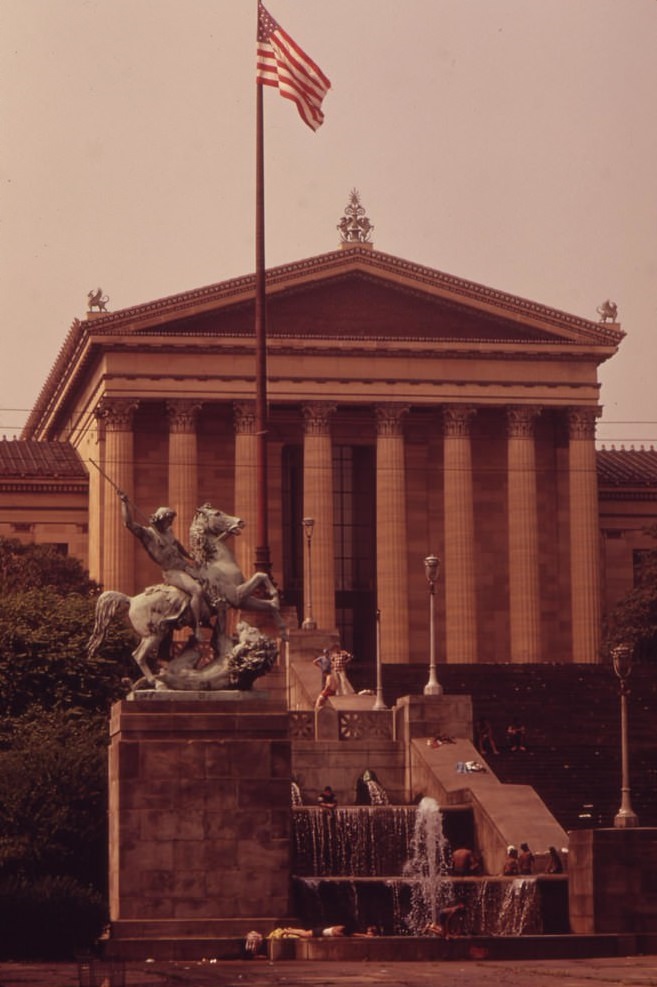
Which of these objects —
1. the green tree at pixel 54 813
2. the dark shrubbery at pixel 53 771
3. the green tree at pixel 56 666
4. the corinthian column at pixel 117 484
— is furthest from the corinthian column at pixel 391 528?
the green tree at pixel 54 813

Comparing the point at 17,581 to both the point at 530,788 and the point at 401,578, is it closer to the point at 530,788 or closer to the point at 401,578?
the point at 401,578

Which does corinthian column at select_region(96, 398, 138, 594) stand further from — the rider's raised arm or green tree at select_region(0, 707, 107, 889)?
the rider's raised arm

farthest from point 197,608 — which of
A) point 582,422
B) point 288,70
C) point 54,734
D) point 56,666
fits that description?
point 582,422

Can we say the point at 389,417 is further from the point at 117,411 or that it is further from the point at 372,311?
the point at 117,411

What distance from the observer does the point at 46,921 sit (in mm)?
46094

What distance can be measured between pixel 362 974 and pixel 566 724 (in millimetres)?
27465

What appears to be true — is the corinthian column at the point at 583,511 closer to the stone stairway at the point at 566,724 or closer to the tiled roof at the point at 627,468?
the tiled roof at the point at 627,468

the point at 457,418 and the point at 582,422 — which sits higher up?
the point at 457,418

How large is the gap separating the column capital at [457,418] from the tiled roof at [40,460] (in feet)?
51.3

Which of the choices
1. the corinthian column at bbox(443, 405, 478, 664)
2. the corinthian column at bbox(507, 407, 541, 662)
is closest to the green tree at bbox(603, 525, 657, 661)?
the corinthian column at bbox(507, 407, 541, 662)

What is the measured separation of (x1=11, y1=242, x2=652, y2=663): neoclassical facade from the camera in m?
114

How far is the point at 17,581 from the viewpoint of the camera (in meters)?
100

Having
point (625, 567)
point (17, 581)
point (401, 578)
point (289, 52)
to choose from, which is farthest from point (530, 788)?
point (625, 567)

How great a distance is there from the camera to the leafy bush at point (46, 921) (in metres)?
45.4
